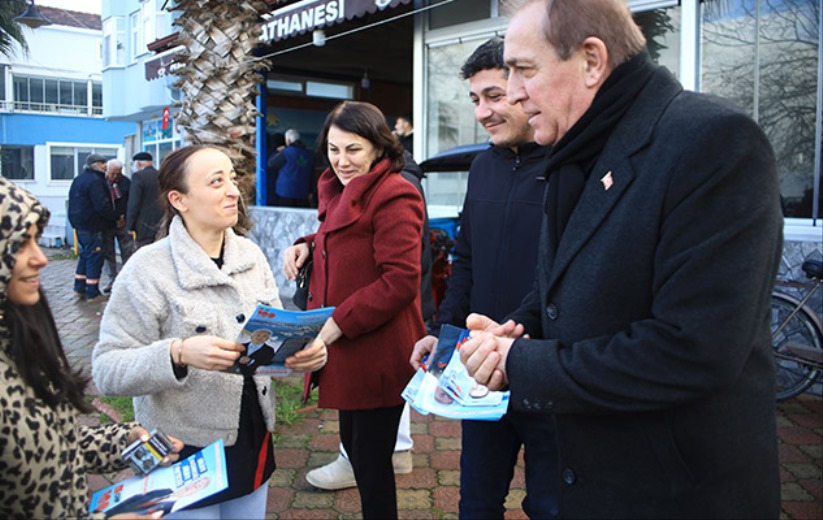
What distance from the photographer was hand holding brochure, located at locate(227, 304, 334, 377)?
77.0 inches

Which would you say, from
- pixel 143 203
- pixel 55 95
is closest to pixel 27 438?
pixel 143 203

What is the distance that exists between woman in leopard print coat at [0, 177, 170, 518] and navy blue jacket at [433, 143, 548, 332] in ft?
4.91

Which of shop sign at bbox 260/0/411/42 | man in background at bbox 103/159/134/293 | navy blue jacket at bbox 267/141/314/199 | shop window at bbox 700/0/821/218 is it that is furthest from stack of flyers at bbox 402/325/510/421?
man in background at bbox 103/159/134/293

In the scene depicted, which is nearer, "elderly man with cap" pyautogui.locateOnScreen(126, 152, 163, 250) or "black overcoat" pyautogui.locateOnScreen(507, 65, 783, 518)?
"black overcoat" pyautogui.locateOnScreen(507, 65, 783, 518)

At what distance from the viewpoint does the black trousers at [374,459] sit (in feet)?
9.17

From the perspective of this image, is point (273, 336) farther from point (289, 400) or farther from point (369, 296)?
A: point (289, 400)

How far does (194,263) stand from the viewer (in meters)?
2.28

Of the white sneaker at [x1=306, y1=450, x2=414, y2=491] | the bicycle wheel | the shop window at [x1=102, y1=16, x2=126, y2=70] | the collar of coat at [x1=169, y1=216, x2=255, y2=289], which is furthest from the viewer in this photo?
the shop window at [x1=102, y1=16, x2=126, y2=70]

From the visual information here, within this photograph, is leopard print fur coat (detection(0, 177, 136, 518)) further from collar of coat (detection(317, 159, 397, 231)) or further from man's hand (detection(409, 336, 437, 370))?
collar of coat (detection(317, 159, 397, 231))

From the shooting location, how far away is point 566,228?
5.16ft

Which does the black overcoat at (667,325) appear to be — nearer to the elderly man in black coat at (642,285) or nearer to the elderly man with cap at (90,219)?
the elderly man in black coat at (642,285)

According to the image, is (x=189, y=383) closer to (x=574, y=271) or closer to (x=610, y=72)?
(x=574, y=271)

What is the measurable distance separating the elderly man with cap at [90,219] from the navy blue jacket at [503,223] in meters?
9.66

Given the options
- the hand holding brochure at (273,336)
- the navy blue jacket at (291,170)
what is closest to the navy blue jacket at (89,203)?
the navy blue jacket at (291,170)
